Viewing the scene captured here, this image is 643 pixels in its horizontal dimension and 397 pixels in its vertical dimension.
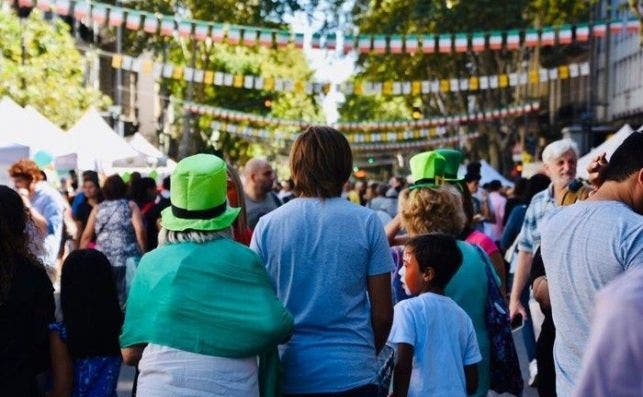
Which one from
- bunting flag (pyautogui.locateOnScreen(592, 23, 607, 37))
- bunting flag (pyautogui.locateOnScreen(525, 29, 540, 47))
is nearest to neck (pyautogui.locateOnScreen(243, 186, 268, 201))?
bunting flag (pyautogui.locateOnScreen(592, 23, 607, 37))

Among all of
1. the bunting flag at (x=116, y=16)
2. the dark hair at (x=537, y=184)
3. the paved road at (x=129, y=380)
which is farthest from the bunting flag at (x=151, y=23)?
the dark hair at (x=537, y=184)

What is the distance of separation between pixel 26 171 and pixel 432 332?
21.5 ft

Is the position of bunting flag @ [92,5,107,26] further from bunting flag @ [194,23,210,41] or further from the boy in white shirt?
the boy in white shirt

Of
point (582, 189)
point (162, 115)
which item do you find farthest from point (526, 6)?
point (162, 115)

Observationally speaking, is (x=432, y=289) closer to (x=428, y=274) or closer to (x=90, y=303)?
(x=428, y=274)

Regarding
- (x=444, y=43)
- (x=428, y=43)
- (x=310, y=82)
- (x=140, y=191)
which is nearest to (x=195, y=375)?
(x=140, y=191)

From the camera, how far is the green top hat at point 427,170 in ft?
20.2

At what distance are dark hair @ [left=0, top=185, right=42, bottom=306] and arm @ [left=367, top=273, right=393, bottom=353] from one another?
123 cm

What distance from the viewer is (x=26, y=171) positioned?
11031 mm

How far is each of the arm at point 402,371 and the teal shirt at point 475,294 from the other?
61cm

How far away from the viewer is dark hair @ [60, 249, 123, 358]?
554 centimetres

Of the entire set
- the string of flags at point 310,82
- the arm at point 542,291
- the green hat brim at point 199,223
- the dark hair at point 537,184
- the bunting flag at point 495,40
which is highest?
the bunting flag at point 495,40

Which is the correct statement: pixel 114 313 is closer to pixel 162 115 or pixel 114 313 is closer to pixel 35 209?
pixel 35 209

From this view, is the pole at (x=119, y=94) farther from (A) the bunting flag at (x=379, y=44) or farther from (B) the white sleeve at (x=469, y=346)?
(B) the white sleeve at (x=469, y=346)
